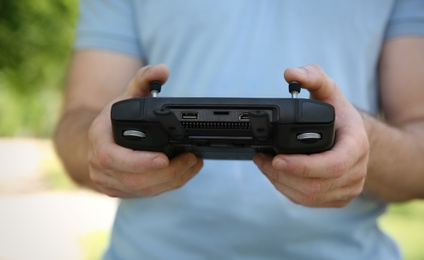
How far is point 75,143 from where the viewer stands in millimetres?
1558

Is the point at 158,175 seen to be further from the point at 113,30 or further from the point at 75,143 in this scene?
the point at 113,30

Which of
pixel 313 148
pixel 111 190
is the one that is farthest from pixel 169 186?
pixel 313 148

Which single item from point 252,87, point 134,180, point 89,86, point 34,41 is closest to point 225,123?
point 134,180

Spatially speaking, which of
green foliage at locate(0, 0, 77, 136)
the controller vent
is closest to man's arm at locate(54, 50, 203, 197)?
the controller vent

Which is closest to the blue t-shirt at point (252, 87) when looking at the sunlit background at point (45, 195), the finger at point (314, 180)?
the finger at point (314, 180)

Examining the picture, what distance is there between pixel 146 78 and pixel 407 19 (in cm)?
109

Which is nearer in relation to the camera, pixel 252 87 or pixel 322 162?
pixel 322 162

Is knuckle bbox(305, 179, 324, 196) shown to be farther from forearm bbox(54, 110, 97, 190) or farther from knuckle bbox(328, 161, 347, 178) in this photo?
forearm bbox(54, 110, 97, 190)

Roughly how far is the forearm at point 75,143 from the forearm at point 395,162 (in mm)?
936

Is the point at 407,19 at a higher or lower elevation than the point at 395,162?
higher

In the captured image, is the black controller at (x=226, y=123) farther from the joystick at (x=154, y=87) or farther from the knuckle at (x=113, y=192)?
the knuckle at (x=113, y=192)

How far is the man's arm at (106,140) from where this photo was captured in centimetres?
106

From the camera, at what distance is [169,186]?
1229 millimetres

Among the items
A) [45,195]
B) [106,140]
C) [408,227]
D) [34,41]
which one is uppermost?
[106,140]
